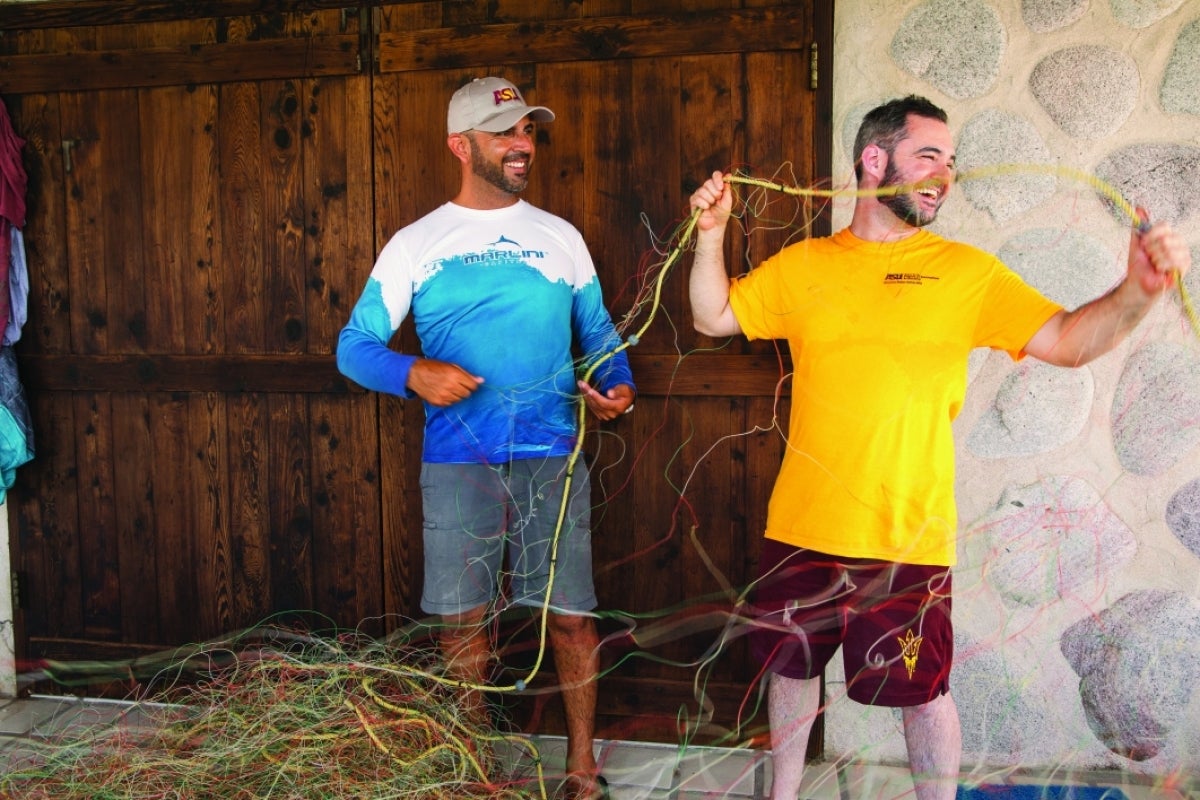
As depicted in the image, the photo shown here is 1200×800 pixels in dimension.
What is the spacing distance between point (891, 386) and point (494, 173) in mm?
1157

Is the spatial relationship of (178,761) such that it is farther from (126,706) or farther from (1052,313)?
(1052,313)

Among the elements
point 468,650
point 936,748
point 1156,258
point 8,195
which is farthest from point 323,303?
point 1156,258

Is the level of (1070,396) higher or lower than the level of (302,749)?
higher

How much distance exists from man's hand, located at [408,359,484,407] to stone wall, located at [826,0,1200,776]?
114 cm

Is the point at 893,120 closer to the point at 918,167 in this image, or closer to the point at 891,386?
the point at 918,167

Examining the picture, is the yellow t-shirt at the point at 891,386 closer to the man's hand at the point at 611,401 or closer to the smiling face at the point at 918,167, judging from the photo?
the smiling face at the point at 918,167

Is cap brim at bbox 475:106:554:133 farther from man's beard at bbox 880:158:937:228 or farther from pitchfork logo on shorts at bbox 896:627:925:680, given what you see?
pitchfork logo on shorts at bbox 896:627:925:680

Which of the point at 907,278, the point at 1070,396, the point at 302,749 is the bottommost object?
the point at 302,749

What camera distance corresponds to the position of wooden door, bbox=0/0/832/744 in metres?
2.82

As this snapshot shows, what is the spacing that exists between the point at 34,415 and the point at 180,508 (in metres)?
0.61

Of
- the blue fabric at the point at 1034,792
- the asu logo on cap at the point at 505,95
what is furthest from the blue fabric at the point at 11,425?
the blue fabric at the point at 1034,792

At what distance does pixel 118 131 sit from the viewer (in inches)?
126

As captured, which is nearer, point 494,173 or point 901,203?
point 901,203

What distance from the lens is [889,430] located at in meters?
2.12
